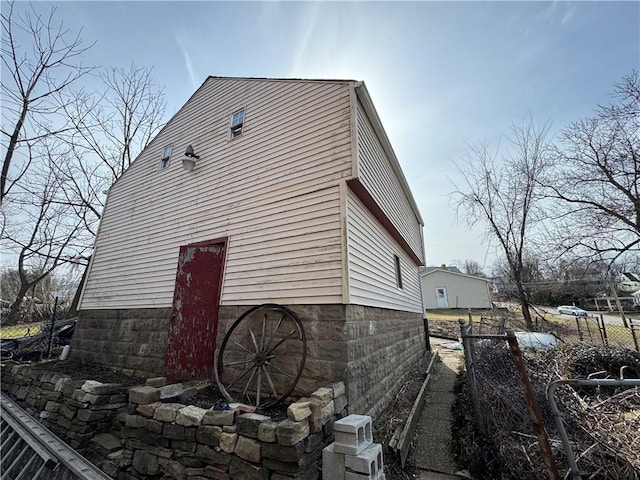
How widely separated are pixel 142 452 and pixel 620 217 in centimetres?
1516

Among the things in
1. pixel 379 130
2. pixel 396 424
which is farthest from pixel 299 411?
pixel 379 130

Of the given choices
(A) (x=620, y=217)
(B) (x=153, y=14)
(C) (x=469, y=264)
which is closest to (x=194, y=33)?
(B) (x=153, y=14)

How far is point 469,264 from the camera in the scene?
56156 millimetres

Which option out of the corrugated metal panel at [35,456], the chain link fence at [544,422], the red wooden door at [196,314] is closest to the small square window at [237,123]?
the red wooden door at [196,314]

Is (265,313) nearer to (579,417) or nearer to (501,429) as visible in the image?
(501,429)

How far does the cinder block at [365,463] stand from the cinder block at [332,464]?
66mm

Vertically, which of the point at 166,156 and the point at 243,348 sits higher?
the point at 166,156

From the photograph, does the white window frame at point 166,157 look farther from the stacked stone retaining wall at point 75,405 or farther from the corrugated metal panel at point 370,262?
the corrugated metal panel at point 370,262

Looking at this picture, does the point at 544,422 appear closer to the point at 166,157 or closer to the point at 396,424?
the point at 396,424

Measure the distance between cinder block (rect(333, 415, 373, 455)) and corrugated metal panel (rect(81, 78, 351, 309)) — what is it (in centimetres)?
155

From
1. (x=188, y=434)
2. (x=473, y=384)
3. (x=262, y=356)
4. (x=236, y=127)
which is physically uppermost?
(x=236, y=127)

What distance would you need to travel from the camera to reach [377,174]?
233 inches

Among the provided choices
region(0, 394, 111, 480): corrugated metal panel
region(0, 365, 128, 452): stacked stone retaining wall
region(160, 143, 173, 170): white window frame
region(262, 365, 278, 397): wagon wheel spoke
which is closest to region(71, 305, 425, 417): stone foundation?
region(262, 365, 278, 397): wagon wheel spoke

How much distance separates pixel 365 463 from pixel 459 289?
29.5 meters
